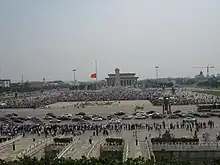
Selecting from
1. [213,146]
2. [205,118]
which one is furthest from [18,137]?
[205,118]

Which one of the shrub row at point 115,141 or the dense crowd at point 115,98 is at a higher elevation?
the dense crowd at point 115,98

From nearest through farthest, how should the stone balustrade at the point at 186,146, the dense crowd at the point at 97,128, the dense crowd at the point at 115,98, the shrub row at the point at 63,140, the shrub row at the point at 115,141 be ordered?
the stone balustrade at the point at 186,146 → the shrub row at the point at 115,141 → the shrub row at the point at 63,140 → the dense crowd at the point at 97,128 → the dense crowd at the point at 115,98

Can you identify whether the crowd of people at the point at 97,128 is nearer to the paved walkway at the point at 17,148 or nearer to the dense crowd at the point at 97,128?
the dense crowd at the point at 97,128

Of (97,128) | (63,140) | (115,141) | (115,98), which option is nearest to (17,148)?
(63,140)

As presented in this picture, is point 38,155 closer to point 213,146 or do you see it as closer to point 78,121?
point 213,146

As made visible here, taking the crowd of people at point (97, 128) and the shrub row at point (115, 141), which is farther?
the crowd of people at point (97, 128)

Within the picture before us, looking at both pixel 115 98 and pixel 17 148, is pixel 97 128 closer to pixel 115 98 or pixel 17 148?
pixel 17 148

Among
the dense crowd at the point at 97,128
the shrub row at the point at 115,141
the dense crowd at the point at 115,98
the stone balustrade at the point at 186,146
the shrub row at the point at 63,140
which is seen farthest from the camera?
the dense crowd at the point at 115,98

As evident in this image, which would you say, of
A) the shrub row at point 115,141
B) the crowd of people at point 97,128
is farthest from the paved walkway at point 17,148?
the shrub row at point 115,141

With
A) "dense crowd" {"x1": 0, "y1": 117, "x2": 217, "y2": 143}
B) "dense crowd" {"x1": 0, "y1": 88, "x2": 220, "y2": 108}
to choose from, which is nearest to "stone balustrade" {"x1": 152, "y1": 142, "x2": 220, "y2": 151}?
"dense crowd" {"x1": 0, "y1": 117, "x2": 217, "y2": 143}

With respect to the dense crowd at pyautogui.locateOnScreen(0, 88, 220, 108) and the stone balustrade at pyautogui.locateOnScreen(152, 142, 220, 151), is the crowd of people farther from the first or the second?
the dense crowd at pyautogui.locateOnScreen(0, 88, 220, 108)

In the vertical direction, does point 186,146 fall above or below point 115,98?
below
